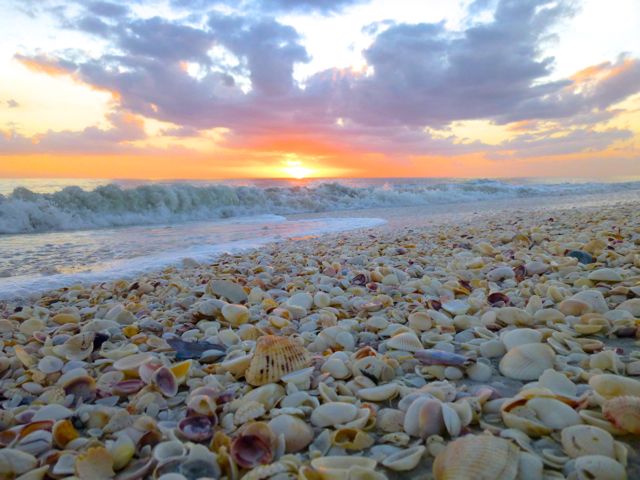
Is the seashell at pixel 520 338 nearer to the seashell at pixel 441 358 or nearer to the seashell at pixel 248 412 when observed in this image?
the seashell at pixel 441 358

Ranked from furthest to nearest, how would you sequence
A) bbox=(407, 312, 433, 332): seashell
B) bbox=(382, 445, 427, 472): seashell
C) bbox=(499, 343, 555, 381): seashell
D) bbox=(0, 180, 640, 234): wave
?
bbox=(0, 180, 640, 234): wave
bbox=(407, 312, 433, 332): seashell
bbox=(499, 343, 555, 381): seashell
bbox=(382, 445, 427, 472): seashell

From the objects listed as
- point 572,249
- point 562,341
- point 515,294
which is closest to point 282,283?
point 515,294

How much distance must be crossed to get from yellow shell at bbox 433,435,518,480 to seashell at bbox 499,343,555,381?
1.79 feet

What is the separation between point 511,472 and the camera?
3.05 ft

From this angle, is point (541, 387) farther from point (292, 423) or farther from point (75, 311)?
point (75, 311)

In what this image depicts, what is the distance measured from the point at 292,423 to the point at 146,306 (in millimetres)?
1962

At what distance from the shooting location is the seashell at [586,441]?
1005 mm

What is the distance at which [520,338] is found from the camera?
66.5 inches

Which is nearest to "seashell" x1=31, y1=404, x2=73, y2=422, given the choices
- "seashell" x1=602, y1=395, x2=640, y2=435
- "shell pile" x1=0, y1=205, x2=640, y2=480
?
"shell pile" x1=0, y1=205, x2=640, y2=480

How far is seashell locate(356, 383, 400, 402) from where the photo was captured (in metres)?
1.37

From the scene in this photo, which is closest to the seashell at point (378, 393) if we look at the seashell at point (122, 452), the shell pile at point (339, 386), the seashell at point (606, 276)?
the shell pile at point (339, 386)

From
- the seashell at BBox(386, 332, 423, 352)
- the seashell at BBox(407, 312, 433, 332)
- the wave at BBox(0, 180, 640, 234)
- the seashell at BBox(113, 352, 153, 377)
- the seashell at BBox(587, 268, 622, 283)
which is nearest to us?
the seashell at BBox(113, 352, 153, 377)

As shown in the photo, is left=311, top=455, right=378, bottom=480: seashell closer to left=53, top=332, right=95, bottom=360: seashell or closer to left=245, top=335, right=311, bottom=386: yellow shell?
left=245, top=335, right=311, bottom=386: yellow shell

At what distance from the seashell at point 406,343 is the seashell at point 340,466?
0.76 m
